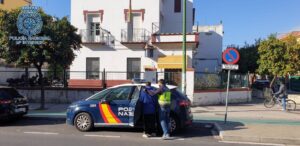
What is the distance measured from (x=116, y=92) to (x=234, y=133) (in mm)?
4007

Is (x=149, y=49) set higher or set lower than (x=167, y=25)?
lower

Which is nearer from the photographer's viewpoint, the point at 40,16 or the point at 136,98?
the point at 136,98

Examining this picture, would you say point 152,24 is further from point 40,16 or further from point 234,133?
point 234,133

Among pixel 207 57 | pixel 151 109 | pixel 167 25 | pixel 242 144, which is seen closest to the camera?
pixel 242 144

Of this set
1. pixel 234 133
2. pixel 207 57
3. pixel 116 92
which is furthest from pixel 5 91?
pixel 207 57

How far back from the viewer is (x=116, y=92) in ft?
38.8

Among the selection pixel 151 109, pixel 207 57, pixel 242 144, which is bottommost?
pixel 242 144

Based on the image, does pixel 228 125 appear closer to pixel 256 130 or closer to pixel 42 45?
pixel 256 130

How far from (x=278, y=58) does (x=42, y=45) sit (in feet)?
63.9

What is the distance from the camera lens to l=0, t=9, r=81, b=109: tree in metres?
16.8

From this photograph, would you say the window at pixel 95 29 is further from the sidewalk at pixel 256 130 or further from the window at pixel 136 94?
the window at pixel 136 94

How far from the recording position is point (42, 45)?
16.9 meters

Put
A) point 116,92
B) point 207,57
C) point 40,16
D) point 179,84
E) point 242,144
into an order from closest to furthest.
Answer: point 242,144 < point 116,92 < point 40,16 < point 179,84 < point 207,57

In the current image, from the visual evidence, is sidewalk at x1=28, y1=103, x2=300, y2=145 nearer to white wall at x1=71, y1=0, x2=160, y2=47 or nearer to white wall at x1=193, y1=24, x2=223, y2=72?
white wall at x1=71, y1=0, x2=160, y2=47
